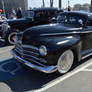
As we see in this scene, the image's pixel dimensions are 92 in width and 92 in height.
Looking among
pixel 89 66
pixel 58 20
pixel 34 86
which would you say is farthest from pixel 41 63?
pixel 58 20

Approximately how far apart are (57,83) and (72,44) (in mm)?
1118

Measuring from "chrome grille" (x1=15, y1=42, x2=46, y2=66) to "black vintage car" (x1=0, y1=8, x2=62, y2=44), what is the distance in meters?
3.37

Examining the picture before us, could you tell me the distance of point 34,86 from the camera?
3348 millimetres

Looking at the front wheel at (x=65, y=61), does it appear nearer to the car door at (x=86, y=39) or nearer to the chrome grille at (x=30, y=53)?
the chrome grille at (x=30, y=53)

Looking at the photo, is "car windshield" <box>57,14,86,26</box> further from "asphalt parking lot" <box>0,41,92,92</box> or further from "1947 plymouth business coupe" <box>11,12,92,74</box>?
"asphalt parking lot" <box>0,41,92,92</box>

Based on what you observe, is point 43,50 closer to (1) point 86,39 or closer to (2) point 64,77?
(2) point 64,77

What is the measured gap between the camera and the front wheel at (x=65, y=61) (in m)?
3.62

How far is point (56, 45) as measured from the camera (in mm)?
3426

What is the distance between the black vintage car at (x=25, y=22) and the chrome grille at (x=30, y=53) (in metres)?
3.37

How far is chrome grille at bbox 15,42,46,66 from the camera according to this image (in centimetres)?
353

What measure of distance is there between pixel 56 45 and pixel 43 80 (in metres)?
1.01

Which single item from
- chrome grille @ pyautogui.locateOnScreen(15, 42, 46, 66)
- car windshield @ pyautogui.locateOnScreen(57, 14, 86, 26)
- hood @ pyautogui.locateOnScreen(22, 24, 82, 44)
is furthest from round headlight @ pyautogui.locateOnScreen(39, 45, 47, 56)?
car windshield @ pyautogui.locateOnScreen(57, 14, 86, 26)

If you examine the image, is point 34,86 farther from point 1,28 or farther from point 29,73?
point 1,28

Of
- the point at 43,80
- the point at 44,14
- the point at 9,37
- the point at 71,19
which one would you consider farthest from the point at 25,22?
the point at 43,80
